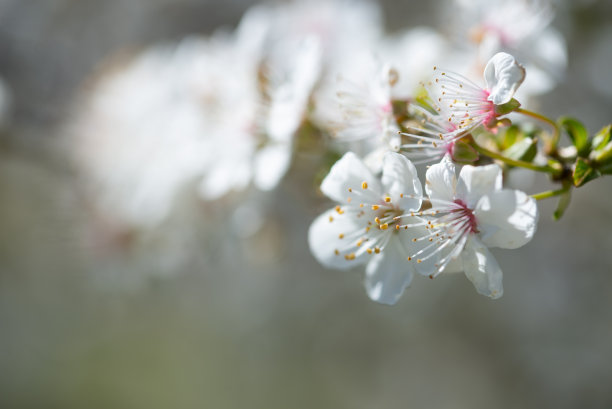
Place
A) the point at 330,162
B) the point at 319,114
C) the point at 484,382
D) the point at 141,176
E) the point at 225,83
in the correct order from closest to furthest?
the point at 330,162, the point at 319,114, the point at 225,83, the point at 141,176, the point at 484,382

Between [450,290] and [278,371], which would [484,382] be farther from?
[278,371]

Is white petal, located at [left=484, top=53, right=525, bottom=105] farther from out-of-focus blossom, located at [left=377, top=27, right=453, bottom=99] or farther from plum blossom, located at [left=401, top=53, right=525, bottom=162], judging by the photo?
out-of-focus blossom, located at [left=377, top=27, right=453, bottom=99]

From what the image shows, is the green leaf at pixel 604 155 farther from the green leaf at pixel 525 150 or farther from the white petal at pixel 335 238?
the white petal at pixel 335 238

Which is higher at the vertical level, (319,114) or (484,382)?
(319,114)

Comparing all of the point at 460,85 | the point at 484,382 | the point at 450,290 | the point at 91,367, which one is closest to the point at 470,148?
the point at 460,85

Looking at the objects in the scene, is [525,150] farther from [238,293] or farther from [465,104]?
[238,293]

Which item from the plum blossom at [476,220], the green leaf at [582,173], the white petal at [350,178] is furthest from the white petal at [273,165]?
the green leaf at [582,173]
